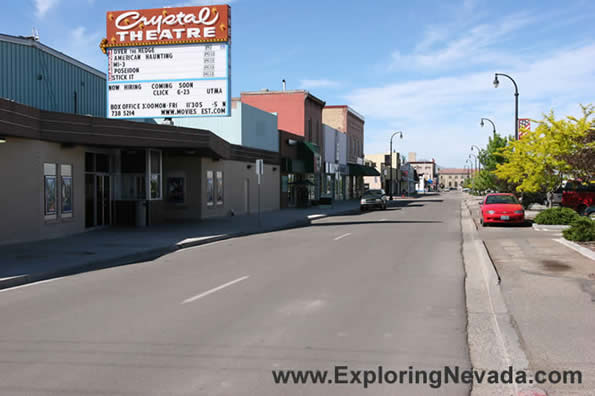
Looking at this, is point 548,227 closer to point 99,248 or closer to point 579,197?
point 579,197

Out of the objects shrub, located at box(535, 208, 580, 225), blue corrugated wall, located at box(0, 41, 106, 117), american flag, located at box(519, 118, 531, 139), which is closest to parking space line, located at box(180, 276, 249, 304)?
shrub, located at box(535, 208, 580, 225)

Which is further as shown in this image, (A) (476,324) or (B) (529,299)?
(B) (529,299)

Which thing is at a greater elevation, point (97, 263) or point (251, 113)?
point (251, 113)

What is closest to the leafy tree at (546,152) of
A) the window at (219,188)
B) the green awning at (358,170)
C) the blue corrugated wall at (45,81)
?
the window at (219,188)

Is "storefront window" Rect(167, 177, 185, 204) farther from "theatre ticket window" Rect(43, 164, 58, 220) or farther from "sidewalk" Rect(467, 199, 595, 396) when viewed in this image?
"sidewalk" Rect(467, 199, 595, 396)

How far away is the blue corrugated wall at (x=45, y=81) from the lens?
2414cm

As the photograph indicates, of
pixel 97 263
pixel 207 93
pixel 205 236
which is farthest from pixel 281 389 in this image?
pixel 207 93

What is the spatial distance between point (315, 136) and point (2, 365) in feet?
166

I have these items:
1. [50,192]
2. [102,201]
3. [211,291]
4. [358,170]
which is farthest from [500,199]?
[358,170]

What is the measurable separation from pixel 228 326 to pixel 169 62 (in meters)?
20.3

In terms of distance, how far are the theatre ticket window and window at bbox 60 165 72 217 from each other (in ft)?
1.45

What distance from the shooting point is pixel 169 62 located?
25672 millimetres

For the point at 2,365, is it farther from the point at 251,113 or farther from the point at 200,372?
the point at 251,113

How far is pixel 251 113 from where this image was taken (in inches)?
1496
